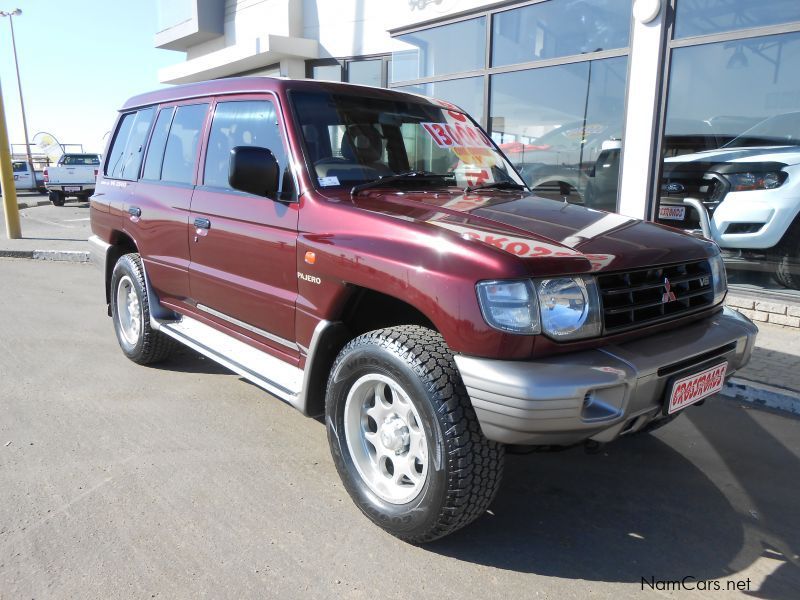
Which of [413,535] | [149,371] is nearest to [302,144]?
[413,535]

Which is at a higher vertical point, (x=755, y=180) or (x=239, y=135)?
(x=239, y=135)

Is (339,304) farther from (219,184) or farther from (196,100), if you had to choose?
(196,100)

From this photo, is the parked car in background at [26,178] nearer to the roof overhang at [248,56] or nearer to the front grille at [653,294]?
the roof overhang at [248,56]

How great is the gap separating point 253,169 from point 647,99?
17.7 feet

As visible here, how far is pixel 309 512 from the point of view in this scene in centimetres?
281

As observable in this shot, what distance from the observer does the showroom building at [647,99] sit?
6047mm

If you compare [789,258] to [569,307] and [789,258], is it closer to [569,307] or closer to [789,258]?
[789,258]

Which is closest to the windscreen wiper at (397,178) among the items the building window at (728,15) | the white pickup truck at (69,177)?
the building window at (728,15)

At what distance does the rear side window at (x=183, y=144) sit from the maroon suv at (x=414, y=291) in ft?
0.06

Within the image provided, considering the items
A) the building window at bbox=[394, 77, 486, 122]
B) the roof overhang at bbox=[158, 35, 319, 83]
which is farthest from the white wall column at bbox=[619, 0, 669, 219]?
the roof overhang at bbox=[158, 35, 319, 83]

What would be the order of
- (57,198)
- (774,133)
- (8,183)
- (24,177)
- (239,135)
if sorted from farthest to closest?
1. (24,177)
2. (57,198)
3. (8,183)
4. (774,133)
5. (239,135)

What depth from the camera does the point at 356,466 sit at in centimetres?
280

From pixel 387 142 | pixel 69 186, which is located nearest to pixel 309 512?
pixel 387 142

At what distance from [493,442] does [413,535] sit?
0.55 metres
